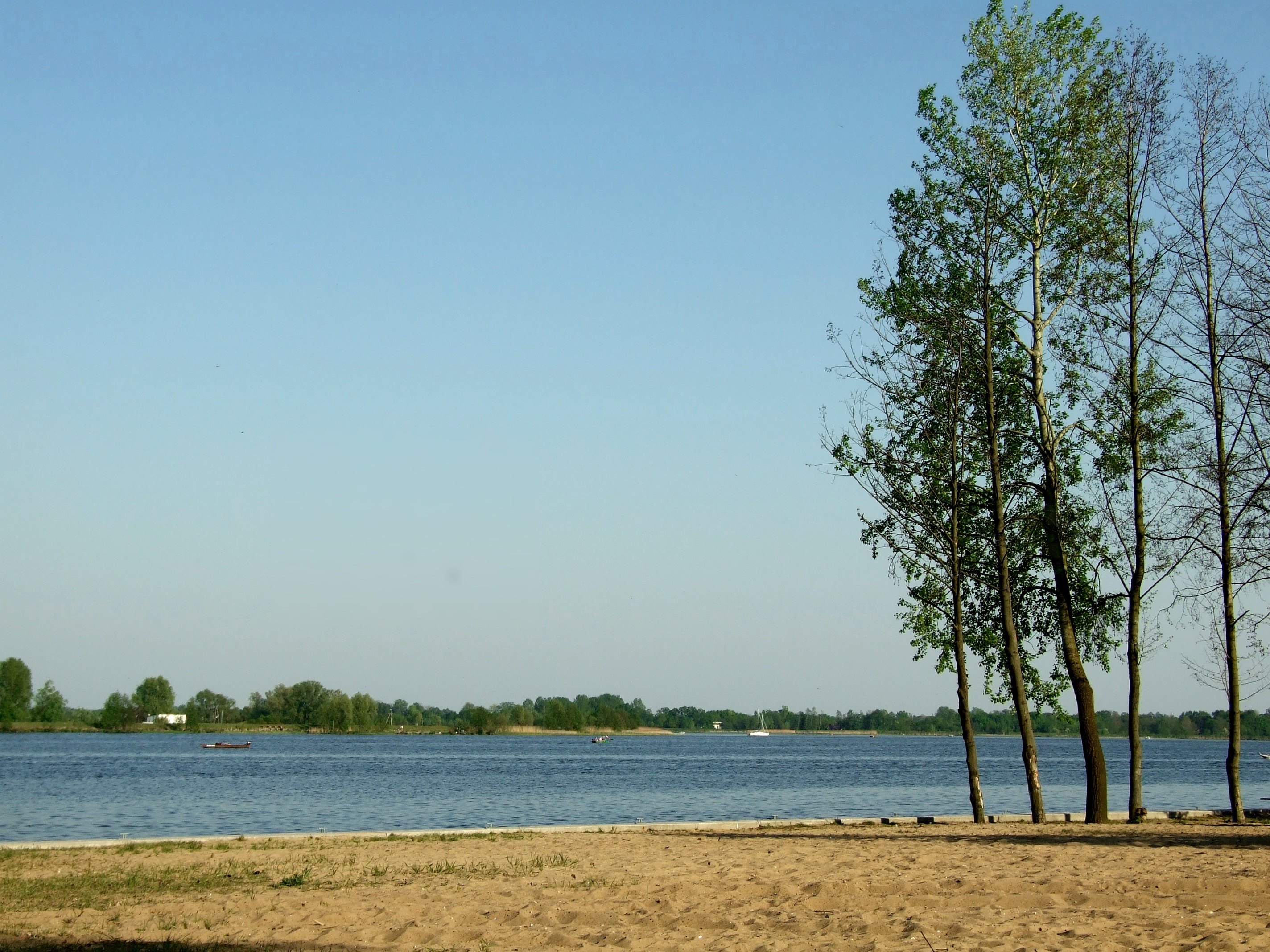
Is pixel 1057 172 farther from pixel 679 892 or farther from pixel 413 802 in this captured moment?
pixel 413 802

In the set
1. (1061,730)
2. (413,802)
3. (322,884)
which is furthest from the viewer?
(413,802)

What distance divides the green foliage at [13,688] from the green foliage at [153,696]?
1971 cm

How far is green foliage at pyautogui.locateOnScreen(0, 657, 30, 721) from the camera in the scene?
486 feet

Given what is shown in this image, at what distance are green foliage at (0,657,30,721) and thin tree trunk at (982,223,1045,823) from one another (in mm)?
157680

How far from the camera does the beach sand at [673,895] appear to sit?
955 centimetres

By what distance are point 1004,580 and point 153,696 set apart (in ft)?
579

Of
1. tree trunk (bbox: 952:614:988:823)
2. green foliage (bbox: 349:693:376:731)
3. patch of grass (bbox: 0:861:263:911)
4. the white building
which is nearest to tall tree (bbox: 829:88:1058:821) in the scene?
tree trunk (bbox: 952:614:988:823)

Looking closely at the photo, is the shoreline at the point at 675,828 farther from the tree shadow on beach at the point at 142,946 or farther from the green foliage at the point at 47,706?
the green foliage at the point at 47,706

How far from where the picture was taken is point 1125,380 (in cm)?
1988

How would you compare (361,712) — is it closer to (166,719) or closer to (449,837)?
(166,719)

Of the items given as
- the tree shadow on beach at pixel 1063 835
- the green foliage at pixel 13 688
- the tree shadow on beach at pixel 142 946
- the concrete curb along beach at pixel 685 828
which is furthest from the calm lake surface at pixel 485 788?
the green foliage at pixel 13 688

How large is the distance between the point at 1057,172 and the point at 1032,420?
4.65 m

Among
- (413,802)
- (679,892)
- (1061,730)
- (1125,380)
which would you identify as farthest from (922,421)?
(413,802)

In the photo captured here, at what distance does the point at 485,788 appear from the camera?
48156 mm
